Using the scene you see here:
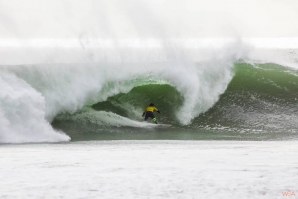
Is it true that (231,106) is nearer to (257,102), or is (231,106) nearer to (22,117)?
(257,102)

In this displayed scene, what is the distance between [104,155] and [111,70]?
32.8 feet

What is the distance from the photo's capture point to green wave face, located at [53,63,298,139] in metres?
16.0

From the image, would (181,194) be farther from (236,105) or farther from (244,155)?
(236,105)

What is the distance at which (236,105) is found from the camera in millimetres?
18938

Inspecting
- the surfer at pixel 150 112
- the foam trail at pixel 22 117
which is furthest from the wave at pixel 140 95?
the surfer at pixel 150 112

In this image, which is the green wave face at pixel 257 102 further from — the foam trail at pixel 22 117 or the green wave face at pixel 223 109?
the foam trail at pixel 22 117

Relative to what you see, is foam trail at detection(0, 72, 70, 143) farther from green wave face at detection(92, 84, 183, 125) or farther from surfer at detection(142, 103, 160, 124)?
surfer at detection(142, 103, 160, 124)

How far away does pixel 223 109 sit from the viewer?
1852 centimetres

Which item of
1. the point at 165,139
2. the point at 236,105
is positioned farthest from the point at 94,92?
the point at 165,139

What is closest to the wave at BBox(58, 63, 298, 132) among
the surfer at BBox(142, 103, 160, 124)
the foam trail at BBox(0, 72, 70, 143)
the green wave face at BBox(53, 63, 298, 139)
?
the green wave face at BBox(53, 63, 298, 139)

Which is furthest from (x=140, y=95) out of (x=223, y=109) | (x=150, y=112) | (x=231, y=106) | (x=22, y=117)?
(x=22, y=117)

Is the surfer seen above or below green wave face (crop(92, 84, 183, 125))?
below

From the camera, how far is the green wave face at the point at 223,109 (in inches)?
630

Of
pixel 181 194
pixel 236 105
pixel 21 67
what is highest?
pixel 21 67
